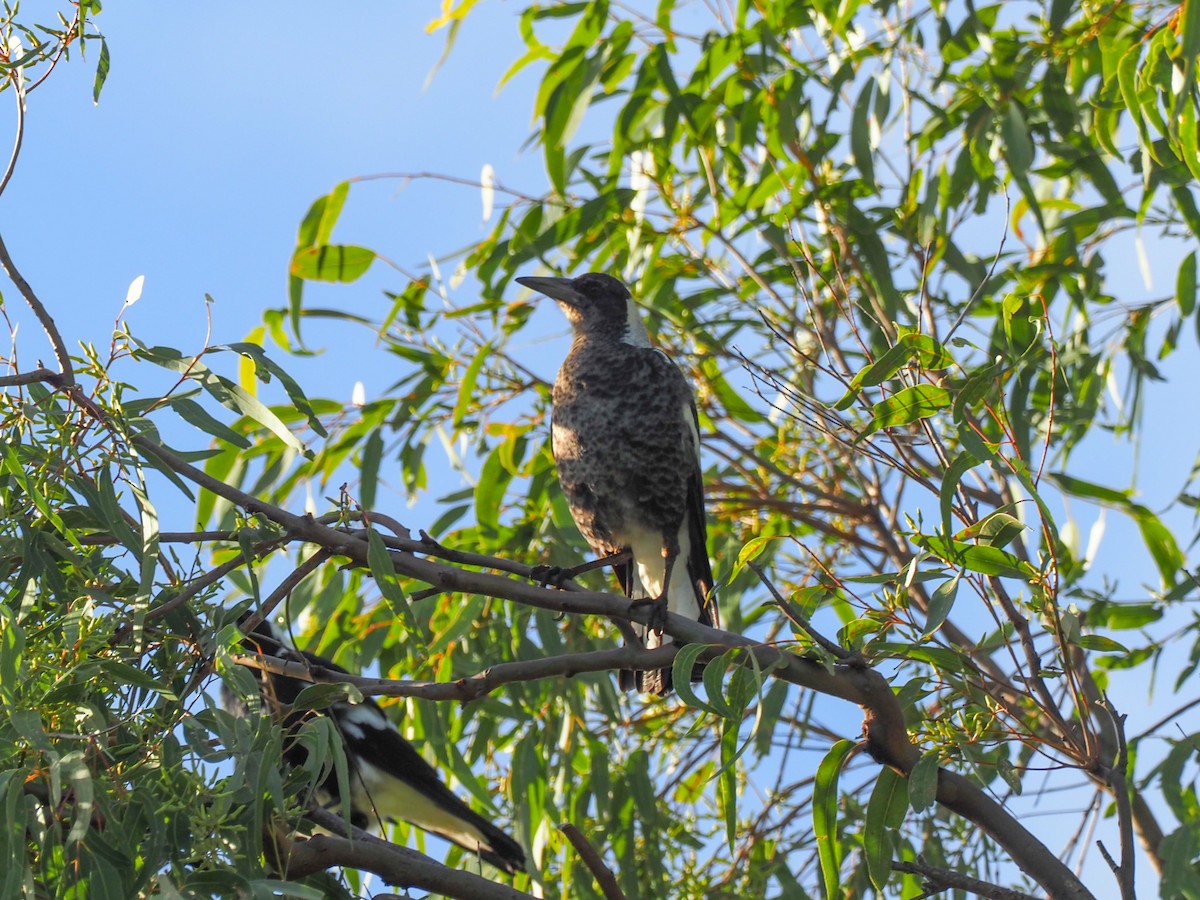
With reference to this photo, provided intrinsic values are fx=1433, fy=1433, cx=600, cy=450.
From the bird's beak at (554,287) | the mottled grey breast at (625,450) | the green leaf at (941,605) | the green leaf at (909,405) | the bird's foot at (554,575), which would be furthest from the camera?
the bird's beak at (554,287)

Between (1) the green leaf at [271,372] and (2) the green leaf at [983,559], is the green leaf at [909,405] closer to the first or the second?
(2) the green leaf at [983,559]

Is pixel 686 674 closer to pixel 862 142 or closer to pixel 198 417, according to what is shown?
pixel 198 417

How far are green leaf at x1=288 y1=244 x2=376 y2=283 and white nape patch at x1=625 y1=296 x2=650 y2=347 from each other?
23.4 inches

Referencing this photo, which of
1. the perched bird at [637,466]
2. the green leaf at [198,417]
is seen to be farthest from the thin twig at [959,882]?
the perched bird at [637,466]

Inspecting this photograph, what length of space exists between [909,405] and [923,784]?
43 centimetres

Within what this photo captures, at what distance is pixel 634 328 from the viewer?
3.11 meters

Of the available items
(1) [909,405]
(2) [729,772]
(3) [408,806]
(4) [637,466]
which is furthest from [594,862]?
(3) [408,806]

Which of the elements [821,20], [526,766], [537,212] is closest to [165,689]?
[526,766]

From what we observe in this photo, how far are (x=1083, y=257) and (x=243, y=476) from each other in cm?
200

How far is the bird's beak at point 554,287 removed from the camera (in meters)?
3.28

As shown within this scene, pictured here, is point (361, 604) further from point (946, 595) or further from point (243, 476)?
point (946, 595)

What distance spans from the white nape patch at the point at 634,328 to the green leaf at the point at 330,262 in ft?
1.95

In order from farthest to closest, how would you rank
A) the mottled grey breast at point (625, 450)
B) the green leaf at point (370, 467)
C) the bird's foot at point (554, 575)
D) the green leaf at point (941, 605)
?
the green leaf at point (370, 467), the mottled grey breast at point (625, 450), the bird's foot at point (554, 575), the green leaf at point (941, 605)

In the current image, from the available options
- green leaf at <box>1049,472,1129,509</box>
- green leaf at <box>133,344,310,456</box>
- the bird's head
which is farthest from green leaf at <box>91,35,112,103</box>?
green leaf at <box>1049,472,1129,509</box>
